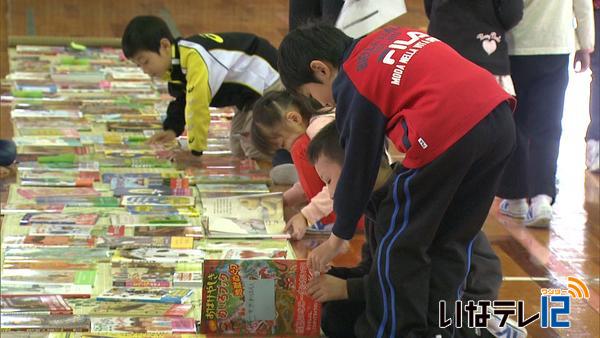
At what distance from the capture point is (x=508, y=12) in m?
3.03

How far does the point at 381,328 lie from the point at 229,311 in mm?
347

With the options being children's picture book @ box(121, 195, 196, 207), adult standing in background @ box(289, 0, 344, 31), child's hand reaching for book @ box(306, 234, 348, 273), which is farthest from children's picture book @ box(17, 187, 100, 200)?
child's hand reaching for book @ box(306, 234, 348, 273)

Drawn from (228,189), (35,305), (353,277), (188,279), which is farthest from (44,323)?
(228,189)

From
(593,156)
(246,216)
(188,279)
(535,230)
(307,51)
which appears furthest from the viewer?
(593,156)

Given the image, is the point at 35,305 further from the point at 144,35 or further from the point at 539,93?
the point at 539,93

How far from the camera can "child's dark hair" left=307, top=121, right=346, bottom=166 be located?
231 cm

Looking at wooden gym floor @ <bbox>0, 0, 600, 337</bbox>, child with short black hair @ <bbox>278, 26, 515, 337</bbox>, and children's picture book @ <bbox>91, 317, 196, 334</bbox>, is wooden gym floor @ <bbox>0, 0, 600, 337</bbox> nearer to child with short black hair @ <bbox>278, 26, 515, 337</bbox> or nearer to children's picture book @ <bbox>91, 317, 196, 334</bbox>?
child with short black hair @ <bbox>278, 26, 515, 337</bbox>

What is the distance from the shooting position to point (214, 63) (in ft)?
11.8

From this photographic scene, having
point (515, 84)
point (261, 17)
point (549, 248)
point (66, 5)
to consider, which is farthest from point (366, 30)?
point (66, 5)

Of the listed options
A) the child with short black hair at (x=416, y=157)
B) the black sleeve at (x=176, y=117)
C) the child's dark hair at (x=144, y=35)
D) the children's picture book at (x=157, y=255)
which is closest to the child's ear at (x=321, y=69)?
the child with short black hair at (x=416, y=157)

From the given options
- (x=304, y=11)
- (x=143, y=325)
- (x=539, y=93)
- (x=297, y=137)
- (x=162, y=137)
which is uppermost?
(x=304, y=11)

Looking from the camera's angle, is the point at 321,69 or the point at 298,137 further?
the point at 298,137

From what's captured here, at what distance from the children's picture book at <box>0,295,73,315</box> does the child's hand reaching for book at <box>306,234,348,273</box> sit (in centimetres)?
55

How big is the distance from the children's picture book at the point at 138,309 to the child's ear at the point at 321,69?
615 millimetres
